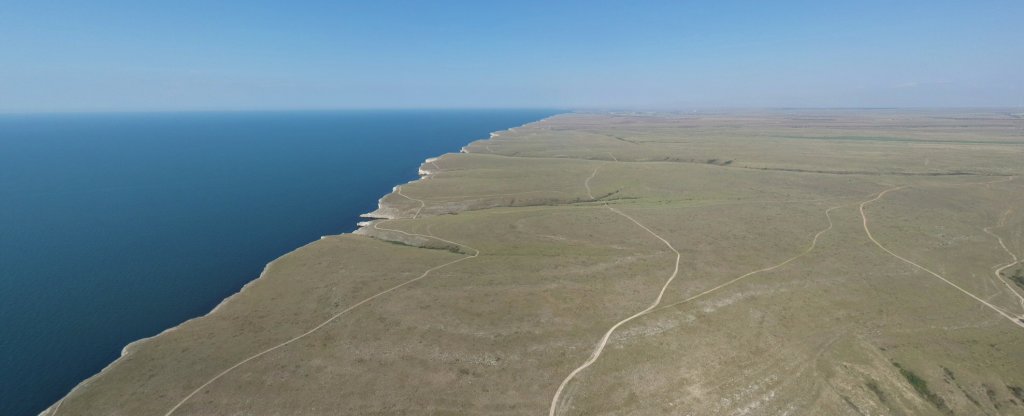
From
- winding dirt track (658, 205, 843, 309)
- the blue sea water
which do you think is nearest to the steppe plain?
winding dirt track (658, 205, 843, 309)

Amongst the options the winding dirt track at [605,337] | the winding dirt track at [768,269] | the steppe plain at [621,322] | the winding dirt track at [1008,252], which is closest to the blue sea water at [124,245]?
the steppe plain at [621,322]

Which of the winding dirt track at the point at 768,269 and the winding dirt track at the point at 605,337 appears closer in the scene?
the winding dirt track at the point at 605,337

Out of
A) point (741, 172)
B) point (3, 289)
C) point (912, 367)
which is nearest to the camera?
point (912, 367)

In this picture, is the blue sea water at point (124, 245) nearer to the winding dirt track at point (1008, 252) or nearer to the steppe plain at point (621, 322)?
the steppe plain at point (621, 322)

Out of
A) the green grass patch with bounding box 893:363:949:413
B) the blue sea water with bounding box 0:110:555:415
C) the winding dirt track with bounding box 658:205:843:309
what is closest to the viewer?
the green grass patch with bounding box 893:363:949:413

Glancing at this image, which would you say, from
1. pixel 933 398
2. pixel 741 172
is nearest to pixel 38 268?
pixel 933 398

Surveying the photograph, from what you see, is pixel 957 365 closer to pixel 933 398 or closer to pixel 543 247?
pixel 933 398

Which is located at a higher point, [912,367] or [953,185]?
[953,185]

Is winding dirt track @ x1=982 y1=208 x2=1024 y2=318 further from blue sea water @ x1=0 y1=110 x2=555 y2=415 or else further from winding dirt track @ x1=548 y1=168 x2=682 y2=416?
blue sea water @ x1=0 y1=110 x2=555 y2=415
